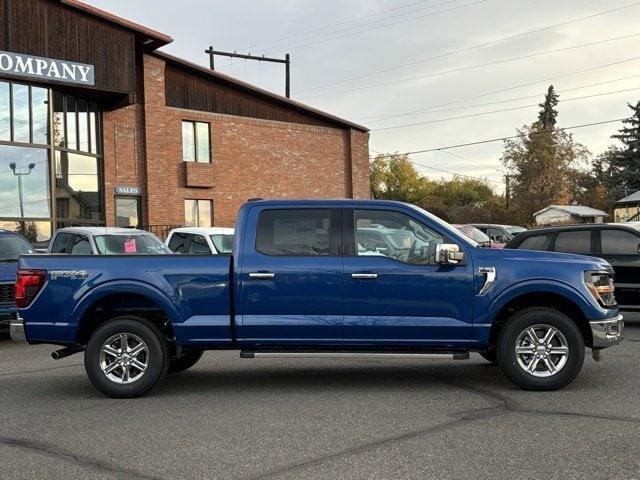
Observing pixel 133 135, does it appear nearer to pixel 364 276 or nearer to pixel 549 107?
pixel 364 276

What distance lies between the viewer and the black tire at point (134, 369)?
6781 millimetres

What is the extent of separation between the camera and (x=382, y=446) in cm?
500

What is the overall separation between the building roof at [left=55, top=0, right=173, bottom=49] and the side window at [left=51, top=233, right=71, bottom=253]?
1084 cm

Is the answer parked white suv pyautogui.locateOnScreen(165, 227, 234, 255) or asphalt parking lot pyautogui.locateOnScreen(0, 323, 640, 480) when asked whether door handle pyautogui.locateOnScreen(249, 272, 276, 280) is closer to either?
asphalt parking lot pyautogui.locateOnScreen(0, 323, 640, 480)

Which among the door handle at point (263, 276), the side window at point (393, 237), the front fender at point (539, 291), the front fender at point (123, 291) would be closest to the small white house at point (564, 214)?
the front fender at point (539, 291)

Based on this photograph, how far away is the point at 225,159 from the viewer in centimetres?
2878

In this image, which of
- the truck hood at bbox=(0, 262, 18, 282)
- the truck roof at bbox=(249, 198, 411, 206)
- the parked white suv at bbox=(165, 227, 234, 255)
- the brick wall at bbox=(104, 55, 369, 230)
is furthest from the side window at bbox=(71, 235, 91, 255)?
the brick wall at bbox=(104, 55, 369, 230)

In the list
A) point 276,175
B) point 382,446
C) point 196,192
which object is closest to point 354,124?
point 276,175

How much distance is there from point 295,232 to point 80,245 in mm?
7401

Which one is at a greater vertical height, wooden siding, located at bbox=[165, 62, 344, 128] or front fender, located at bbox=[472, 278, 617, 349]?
wooden siding, located at bbox=[165, 62, 344, 128]

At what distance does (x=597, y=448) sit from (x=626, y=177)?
68.0 m

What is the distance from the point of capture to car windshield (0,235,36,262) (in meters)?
11.5

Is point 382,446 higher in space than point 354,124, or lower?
lower

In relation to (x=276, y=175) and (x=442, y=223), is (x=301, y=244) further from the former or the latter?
(x=276, y=175)
